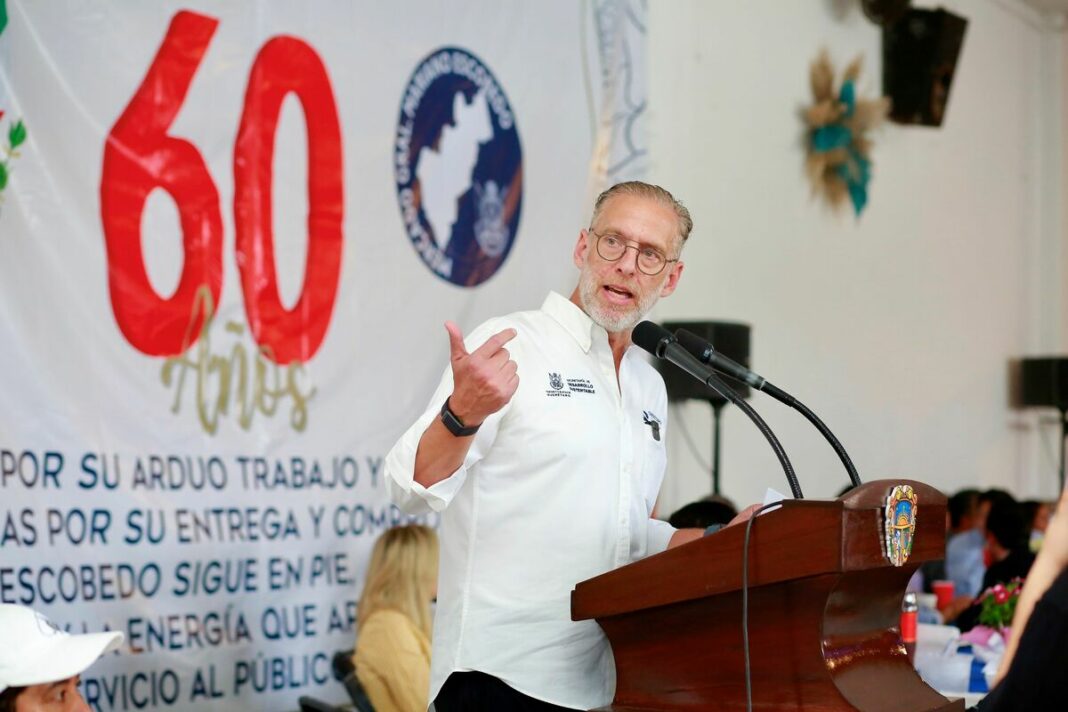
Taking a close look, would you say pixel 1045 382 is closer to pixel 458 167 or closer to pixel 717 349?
pixel 717 349

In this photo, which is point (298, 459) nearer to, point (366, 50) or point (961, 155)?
point (366, 50)

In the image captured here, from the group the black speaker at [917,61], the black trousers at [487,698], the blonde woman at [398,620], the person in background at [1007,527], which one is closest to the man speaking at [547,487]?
the black trousers at [487,698]

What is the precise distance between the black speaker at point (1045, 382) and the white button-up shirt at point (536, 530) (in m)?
6.99

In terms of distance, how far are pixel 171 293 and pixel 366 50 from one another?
1118 millimetres

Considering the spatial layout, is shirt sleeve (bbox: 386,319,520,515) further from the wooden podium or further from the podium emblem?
the podium emblem

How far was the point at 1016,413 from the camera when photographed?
9062 millimetres

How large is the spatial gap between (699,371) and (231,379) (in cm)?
212

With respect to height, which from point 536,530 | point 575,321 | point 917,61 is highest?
point 917,61

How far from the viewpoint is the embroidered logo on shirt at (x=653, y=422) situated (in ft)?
8.05

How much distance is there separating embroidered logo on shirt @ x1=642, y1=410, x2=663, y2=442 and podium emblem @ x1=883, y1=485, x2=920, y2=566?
584mm

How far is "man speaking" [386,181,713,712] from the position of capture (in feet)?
7.12

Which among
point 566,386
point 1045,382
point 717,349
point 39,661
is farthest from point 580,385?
point 1045,382

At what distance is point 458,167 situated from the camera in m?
4.62

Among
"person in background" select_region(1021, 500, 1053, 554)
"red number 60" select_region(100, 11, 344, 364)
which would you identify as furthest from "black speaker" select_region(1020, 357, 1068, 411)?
"red number 60" select_region(100, 11, 344, 364)
